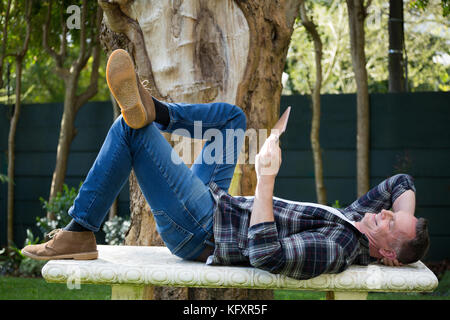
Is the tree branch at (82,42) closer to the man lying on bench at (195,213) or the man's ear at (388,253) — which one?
the man lying on bench at (195,213)

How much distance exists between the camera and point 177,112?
2326 millimetres

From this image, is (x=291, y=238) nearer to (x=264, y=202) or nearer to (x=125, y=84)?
(x=264, y=202)

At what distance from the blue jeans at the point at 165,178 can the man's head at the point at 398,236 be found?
0.69m

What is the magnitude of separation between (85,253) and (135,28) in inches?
56.2

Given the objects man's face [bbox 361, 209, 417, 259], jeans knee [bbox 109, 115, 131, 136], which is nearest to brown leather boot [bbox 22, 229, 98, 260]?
jeans knee [bbox 109, 115, 131, 136]

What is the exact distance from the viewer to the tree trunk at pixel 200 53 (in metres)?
3.05

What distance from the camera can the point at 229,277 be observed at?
207 centimetres

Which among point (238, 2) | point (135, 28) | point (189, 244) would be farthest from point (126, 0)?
point (189, 244)

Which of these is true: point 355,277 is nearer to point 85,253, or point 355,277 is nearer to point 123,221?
point 85,253

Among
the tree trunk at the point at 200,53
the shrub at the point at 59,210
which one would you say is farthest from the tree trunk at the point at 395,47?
the shrub at the point at 59,210

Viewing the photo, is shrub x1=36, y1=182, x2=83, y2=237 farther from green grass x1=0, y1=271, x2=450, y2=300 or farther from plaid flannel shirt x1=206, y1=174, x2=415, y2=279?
plaid flannel shirt x1=206, y1=174, x2=415, y2=279

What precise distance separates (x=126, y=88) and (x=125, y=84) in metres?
0.02

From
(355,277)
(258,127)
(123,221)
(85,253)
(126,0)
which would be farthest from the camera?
(123,221)

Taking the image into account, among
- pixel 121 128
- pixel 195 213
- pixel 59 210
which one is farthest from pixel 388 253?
pixel 59 210
